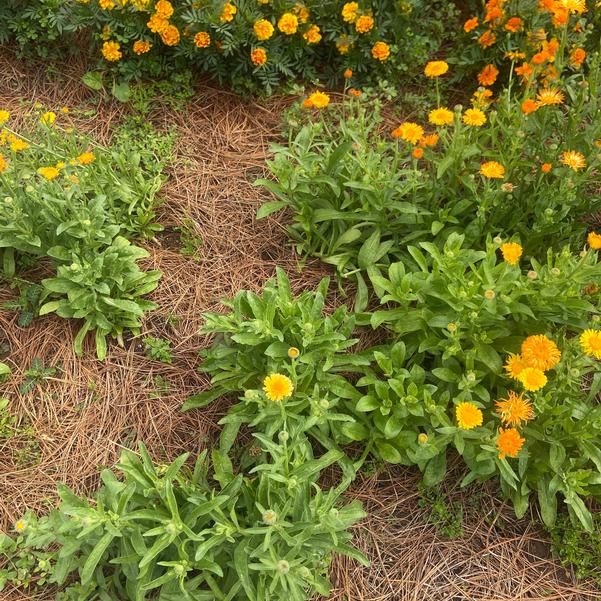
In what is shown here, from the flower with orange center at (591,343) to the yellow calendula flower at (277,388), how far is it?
1056mm

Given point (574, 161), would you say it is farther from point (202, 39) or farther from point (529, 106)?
point (202, 39)

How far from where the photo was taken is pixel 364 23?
110 inches

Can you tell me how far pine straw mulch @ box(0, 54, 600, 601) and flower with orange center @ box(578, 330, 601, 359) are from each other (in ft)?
2.41

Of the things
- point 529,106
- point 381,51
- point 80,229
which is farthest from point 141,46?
point 529,106

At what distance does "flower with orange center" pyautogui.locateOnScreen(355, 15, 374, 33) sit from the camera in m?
2.80

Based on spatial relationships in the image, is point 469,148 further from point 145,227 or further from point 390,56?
point 145,227

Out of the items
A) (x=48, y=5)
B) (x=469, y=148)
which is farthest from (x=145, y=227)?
(x=469, y=148)

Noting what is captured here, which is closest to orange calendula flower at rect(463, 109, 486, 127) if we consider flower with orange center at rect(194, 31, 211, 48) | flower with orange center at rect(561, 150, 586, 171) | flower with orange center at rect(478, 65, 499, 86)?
flower with orange center at rect(561, 150, 586, 171)

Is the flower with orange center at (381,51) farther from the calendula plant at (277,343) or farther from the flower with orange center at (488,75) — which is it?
the calendula plant at (277,343)

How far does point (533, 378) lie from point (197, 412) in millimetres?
1355

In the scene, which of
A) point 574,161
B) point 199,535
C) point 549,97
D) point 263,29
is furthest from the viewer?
point 263,29

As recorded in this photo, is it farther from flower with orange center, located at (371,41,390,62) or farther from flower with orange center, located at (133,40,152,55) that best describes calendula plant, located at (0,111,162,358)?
flower with orange center, located at (371,41,390,62)

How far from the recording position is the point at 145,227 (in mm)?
2668

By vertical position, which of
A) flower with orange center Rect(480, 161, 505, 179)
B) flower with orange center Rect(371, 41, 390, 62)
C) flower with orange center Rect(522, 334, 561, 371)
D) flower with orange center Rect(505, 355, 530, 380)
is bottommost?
flower with orange center Rect(505, 355, 530, 380)
